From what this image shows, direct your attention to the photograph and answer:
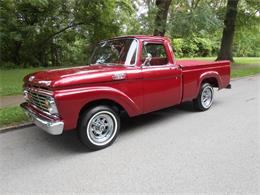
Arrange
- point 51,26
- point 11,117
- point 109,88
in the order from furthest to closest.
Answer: point 51,26 < point 11,117 < point 109,88

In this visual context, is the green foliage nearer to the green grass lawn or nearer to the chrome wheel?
the green grass lawn

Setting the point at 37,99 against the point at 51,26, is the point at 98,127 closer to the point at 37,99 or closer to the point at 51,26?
the point at 37,99

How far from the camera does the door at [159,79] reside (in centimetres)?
538

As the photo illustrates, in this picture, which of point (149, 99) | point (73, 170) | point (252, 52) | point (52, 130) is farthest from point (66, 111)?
point (252, 52)

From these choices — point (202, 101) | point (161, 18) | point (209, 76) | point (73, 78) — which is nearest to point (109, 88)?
point (73, 78)

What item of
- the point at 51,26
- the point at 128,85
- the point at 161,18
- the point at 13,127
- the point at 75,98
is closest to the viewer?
the point at 75,98

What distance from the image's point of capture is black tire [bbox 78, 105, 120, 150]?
4527 millimetres

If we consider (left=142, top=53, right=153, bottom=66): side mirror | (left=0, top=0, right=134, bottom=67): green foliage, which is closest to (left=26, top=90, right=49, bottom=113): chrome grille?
(left=142, top=53, right=153, bottom=66): side mirror

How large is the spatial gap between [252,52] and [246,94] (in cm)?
3830

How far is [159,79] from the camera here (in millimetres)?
5559

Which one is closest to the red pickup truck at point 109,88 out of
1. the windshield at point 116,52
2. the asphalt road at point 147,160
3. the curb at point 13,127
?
the windshield at point 116,52

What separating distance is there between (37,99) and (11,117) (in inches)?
70.0

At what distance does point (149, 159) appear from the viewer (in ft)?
13.8

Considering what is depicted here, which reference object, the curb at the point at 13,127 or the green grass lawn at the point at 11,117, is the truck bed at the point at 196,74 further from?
the green grass lawn at the point at 11,117
